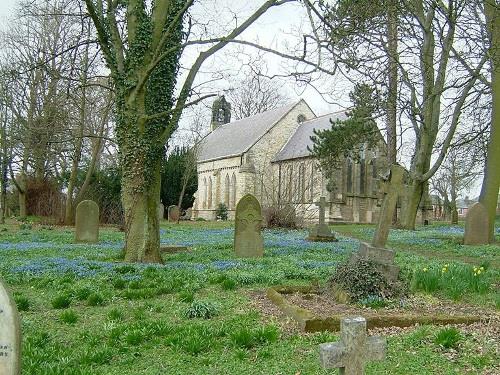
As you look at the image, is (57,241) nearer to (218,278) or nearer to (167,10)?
(167,10)

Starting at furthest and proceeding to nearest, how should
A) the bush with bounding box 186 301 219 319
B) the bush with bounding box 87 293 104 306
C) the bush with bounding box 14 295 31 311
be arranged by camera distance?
the bush with bounding box 87 293 104 306 < the bush with bounding box 14 295 31 311 < the bush with bounding box 186 301 219 319

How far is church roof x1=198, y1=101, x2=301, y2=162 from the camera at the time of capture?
46544 mm

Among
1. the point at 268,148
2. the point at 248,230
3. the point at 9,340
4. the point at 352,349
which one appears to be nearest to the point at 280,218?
the point at 248,230

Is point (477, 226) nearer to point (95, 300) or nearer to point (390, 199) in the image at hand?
point (390, 199)

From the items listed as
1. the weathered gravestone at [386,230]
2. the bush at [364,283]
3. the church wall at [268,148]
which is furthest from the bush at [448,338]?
the church wall at [268,148]

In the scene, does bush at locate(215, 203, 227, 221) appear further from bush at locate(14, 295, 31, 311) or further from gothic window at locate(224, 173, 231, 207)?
bush at locate(14, 295, 31, 311)

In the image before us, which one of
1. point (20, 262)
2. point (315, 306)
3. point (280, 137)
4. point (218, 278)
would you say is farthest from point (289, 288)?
point (280, 137)

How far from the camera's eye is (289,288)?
774 cm

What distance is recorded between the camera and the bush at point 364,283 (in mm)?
7109

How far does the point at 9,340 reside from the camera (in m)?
2.96

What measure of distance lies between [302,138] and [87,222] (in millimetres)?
29428

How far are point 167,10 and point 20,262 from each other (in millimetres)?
6321

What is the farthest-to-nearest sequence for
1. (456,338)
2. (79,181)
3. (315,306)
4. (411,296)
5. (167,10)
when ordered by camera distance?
(79,181)
(167,10)
(411,296)
(315,306)
(456,338)

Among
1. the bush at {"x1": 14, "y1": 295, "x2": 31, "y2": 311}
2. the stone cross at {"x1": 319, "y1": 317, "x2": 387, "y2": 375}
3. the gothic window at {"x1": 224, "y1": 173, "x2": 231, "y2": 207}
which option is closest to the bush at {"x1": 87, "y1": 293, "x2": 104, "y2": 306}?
the bush at {"x1": 14, "y1": 295, "x2": 31, "y2": 311}
